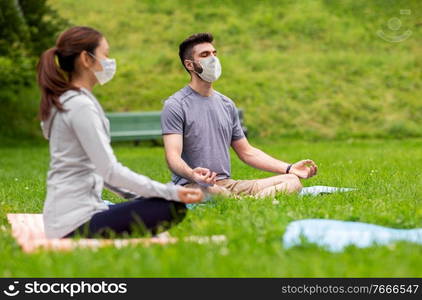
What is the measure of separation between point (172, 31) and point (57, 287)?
21.0 meters

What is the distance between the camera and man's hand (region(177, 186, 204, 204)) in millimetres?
5188

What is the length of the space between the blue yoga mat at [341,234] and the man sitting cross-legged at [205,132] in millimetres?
2008

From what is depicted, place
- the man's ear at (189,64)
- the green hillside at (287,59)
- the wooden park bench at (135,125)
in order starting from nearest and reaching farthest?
1. the man's ear at (189,64)
2. the wooden park bench at (135,125)
3. the green hillside at (287,59)

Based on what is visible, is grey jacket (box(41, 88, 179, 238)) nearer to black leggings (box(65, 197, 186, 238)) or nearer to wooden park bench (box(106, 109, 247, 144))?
black leggings (box(65, 197, 186, 238))

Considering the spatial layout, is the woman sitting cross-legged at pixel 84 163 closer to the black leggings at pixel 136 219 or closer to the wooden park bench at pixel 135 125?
the black leggings at pixel 136 219

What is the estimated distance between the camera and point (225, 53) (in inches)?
921

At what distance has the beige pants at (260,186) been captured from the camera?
765 cm

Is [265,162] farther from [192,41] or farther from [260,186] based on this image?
[192,41]

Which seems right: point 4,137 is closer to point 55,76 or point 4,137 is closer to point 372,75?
point 372,75

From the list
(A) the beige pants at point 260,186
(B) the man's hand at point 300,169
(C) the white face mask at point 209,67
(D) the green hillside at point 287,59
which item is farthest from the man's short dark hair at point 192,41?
(D) the green hillside at point 287,59

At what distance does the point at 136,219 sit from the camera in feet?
17.8

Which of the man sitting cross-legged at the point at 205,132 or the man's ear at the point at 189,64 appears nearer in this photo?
the man sitting cross-legged at the point at 205,132

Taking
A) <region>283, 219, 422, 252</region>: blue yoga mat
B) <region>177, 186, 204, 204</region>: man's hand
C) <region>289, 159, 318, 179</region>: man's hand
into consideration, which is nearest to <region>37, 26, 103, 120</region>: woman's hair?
<region>177, 186, 204, 204</region>: man's hand

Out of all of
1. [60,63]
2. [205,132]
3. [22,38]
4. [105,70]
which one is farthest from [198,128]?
[22,38]
